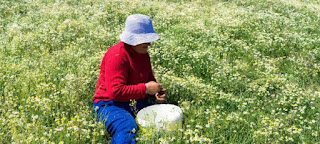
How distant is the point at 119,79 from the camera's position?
11.3 ft

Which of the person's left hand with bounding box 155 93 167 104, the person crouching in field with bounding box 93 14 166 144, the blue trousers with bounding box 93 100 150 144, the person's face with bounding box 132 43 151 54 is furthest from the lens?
the person's left hand with bounding box 155 93 167 104

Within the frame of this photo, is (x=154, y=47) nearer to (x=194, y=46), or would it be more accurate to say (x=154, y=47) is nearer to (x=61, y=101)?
(x=194, y=46)

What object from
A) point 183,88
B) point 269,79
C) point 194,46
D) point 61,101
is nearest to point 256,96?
point 269,79

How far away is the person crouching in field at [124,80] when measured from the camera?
3359mm

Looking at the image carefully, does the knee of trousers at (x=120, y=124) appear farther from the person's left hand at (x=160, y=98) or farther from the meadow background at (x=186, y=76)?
the person's left hand at (x=160, y=98)

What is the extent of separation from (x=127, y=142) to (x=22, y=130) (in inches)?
45.4

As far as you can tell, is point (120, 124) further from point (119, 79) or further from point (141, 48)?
point (141, 48)

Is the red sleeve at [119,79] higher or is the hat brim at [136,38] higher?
the hat brim at [136,38]

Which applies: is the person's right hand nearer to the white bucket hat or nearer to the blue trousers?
the blue trousers

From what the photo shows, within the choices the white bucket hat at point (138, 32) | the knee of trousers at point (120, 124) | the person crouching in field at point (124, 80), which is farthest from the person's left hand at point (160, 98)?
the white bucket hat at point (138, 32)

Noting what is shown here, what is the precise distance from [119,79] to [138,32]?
0.63 metres

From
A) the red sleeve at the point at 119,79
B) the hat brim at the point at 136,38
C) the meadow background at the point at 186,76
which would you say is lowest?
the meadow background at the point at 186,76

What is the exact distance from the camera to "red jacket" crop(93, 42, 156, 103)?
3.44 m

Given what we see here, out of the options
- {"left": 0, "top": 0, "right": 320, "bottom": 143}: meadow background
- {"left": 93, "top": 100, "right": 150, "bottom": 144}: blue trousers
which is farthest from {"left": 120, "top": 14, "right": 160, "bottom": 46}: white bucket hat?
{"left": 0, "top": 0, "right": 320, "bottom": 143}: meadow background
